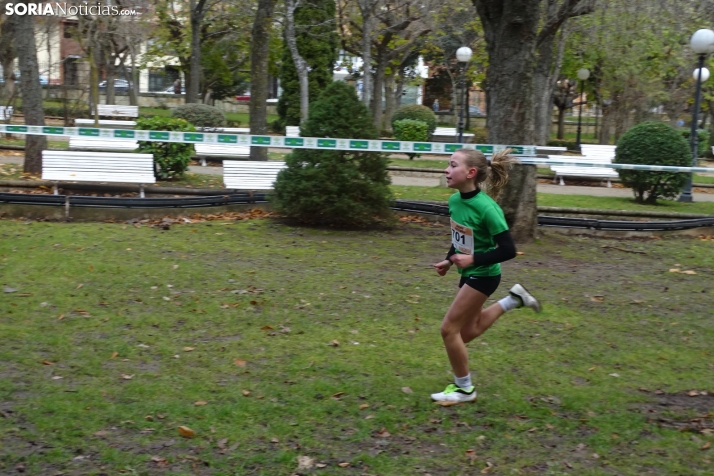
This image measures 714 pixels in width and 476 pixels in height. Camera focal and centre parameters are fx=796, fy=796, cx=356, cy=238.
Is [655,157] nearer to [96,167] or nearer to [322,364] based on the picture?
[96,167]

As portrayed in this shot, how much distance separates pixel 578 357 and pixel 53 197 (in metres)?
8.04

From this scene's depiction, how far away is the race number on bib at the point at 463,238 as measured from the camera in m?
5.01

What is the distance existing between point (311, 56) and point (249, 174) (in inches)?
822

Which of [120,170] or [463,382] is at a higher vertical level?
[120,170]

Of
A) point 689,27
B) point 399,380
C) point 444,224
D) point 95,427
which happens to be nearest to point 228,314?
point 399,380

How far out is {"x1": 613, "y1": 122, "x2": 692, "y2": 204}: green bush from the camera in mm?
16453

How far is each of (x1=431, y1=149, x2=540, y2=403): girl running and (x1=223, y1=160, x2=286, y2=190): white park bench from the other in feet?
28.6

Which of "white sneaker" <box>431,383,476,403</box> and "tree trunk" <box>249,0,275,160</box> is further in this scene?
"tree trunk" <box>249,0,275,160</box>

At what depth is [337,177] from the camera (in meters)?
11.2

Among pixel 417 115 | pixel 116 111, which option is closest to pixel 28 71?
pixel 417 115

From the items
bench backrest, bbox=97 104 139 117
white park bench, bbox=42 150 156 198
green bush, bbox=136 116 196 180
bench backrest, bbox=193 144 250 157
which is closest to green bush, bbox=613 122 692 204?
green bush, bbox=136 116 196 180

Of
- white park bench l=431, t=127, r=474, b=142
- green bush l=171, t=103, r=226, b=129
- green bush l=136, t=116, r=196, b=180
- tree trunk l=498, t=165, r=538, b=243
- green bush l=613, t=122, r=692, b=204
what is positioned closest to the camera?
tree trunk l=498, t=165, r=538, b=243

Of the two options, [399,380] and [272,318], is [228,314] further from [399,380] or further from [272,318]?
[399,380]

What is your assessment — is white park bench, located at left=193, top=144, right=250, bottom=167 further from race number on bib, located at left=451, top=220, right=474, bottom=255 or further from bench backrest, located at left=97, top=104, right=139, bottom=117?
bench backrest, located at left=97, top=104, right=139, bottom=117
